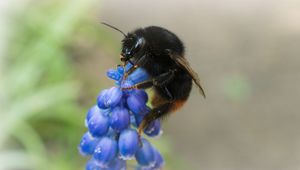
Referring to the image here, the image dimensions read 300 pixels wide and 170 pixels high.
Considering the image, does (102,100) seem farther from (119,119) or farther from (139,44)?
(139,44)

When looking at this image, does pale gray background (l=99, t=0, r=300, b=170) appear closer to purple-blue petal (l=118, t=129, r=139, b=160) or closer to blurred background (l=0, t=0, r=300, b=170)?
blurred background (l=0, t=0, r=300, b=170)

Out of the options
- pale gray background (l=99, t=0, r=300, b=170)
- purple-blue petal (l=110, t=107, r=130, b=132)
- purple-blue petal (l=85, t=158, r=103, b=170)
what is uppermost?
purple-blue petal (l=110, t=107, r=130, b=132)

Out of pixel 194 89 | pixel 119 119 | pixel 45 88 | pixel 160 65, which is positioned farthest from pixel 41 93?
pixel 119 119

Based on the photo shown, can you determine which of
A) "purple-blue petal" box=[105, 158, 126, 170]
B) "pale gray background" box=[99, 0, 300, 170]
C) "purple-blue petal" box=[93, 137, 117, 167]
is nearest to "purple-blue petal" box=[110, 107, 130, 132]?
"purple-blue petal" box=[93, 137, 117, 167]

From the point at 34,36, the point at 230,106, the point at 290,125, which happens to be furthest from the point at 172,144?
the point at 34,36

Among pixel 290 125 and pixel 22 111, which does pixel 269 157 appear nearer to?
pixel 290 125

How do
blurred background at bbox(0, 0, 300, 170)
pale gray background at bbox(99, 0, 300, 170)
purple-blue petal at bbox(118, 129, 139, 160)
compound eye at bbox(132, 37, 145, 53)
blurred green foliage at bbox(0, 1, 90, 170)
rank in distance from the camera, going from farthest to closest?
1. pale gray background at bbox(99, 0, 300, 170)
2. blurred background at bbox(0, 0, 300, 170)
3. blurred green foliage at bbox(0, 1, 90, 170)
4. compound eye at bbox(132, 37, 145, 53)
5. purple-blue petal at bbox(118, 129, 139, 160)
